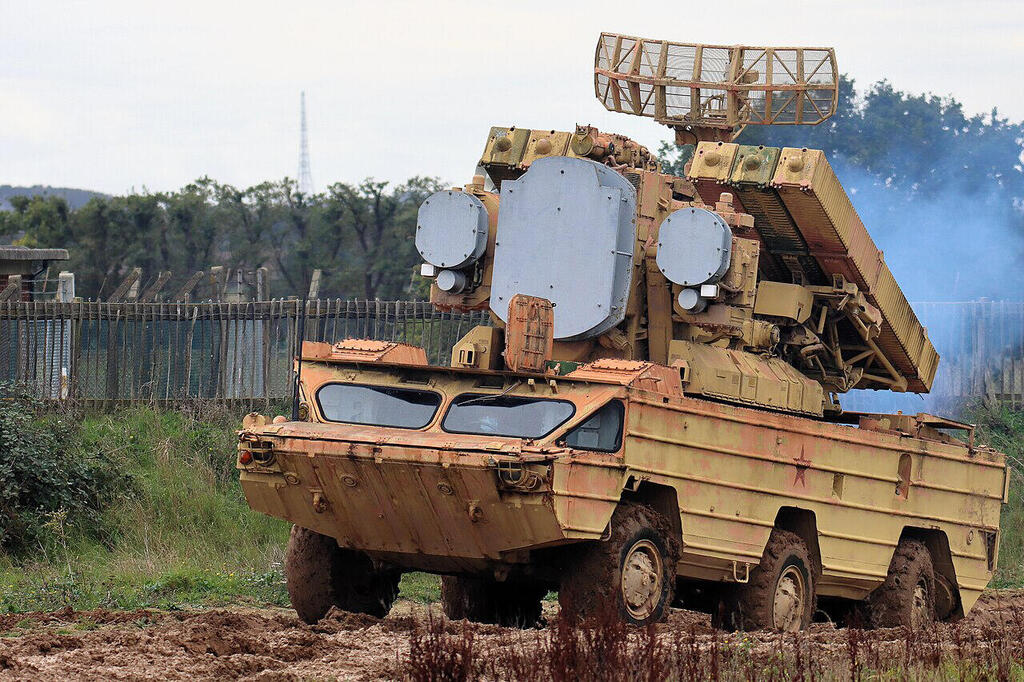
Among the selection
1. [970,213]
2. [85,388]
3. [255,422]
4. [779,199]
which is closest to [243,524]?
[85,388]

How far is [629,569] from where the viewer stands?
11.0 meters

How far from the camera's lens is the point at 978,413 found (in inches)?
915

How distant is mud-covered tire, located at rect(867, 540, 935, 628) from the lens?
1379 cm

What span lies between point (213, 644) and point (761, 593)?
4.02m

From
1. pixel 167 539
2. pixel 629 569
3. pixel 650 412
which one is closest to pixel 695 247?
pixel 650 412

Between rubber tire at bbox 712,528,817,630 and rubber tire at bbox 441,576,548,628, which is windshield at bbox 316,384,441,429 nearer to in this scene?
rubber tire at bbox 441,576,548,628

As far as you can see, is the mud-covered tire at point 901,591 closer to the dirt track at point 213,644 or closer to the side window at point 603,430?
the dirt track at point 213,644

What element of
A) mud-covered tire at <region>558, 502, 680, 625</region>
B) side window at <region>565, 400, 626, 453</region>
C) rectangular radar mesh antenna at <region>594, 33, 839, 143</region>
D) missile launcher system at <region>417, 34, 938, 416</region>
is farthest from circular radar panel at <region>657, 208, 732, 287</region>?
rectangular radar mesh antenna at <region>594, 33, 839, 143</region>

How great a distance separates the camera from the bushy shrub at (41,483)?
15.1 metres

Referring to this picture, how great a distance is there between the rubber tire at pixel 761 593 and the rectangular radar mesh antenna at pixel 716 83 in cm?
441

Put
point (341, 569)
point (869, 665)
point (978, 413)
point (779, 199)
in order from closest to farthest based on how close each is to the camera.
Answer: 1. point (869, 665)
2. point (341, 569)
3. point (779, 199)
4. point (978, 413)

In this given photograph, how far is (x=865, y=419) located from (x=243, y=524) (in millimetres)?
6204

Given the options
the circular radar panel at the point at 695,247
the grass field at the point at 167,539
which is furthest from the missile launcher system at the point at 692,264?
the grass field at the point at 167,539

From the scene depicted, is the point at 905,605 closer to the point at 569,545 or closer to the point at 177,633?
the point at 569,545
